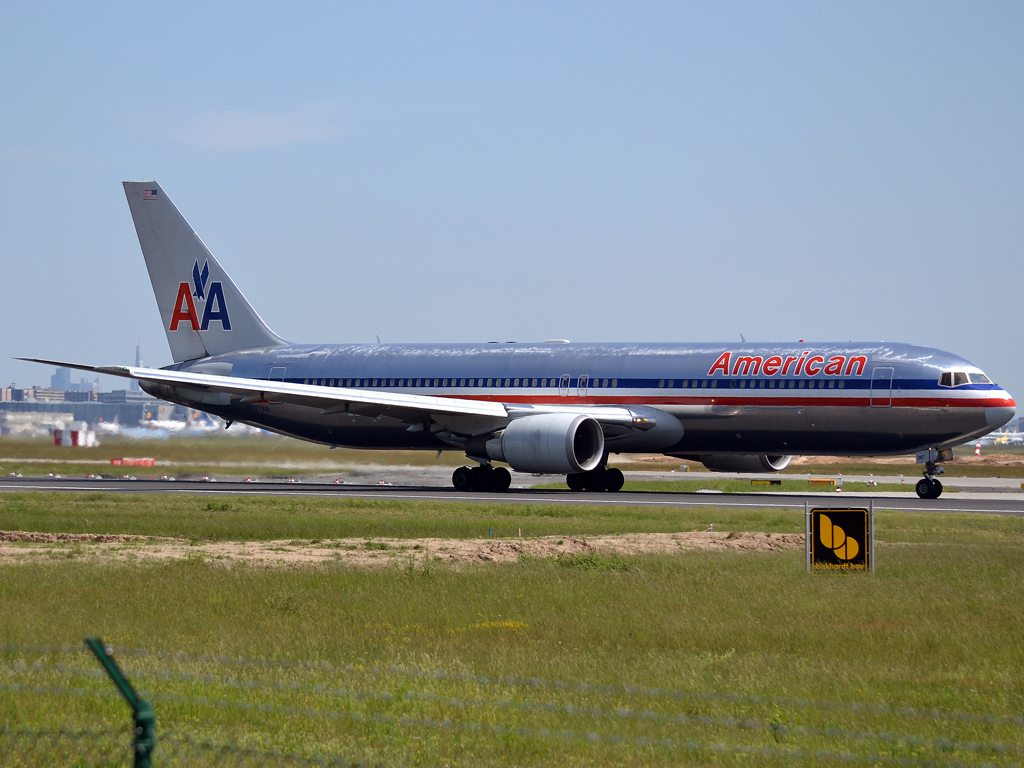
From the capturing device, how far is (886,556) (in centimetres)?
1902

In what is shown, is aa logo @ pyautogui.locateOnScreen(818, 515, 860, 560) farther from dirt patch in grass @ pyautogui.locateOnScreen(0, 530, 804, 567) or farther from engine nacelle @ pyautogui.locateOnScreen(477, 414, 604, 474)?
engine nacelle @ pyautogui.locateOnScreen(477, 414, 604, 474)

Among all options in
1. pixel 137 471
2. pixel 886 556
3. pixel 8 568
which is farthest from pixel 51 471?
pixel 886 556

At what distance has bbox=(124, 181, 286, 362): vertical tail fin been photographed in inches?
1710

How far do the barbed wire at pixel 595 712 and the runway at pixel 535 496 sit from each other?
810 inches

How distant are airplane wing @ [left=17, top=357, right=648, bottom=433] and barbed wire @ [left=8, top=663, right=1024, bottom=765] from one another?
25.8 m

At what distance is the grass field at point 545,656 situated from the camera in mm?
8180

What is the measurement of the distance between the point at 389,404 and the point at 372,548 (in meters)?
15.2

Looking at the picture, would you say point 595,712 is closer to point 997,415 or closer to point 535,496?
point 535,496

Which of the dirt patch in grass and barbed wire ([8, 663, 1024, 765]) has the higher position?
barbed wire ([8, 663, 1024, 765])

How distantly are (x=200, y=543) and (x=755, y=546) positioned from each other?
32.1 ft

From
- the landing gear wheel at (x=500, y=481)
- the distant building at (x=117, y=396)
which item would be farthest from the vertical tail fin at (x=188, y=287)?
the distant building at (x=117, y=396)

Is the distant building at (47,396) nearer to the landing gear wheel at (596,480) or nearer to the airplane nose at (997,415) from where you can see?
the landing gear wheel at (596,480)

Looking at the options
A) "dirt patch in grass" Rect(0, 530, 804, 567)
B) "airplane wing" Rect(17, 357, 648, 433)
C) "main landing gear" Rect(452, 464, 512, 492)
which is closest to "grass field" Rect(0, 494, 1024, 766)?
"dirt patch in grass" Rect(0, 530, 804, 567)

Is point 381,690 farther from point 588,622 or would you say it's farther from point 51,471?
point 51,471
